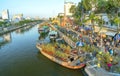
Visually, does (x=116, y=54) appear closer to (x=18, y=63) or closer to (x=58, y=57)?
(x=58, y=57)

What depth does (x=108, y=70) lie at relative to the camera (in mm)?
19719

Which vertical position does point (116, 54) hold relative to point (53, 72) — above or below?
above

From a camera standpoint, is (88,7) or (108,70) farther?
(88,7)

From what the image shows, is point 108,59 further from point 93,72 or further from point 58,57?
point 58,57

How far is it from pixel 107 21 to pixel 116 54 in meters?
20.5

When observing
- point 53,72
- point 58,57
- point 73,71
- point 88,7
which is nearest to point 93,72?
point 73,71

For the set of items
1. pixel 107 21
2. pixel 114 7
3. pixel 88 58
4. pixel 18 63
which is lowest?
pixel 18 63

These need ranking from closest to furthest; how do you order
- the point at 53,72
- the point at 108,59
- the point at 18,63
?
1. the point at 108,59
2. the point at 53,72
3. the point at 18,63

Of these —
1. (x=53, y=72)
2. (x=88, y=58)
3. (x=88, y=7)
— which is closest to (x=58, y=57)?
(x=53, y=72)

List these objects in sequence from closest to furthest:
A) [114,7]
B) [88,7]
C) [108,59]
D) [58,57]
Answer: [108,59] → [58,57] → [114,7] → [88,7]

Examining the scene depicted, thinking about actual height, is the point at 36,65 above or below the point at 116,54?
below

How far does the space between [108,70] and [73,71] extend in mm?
6470

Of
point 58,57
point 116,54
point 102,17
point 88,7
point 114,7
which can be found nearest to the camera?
point 116,54

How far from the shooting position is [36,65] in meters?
30.2
